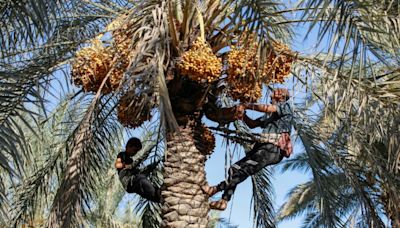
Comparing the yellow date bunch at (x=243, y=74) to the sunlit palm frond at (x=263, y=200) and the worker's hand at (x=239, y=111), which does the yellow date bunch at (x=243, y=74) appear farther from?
the sunlit palm frond at (x=263, y=200)

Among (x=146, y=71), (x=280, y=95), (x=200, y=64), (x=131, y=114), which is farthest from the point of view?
(x=280, y=95)

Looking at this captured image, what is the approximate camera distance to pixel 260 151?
18.8ft

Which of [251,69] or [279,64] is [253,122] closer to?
[279,64]

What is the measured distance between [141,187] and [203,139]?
2.27 feet

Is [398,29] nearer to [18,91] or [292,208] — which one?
[18,91]

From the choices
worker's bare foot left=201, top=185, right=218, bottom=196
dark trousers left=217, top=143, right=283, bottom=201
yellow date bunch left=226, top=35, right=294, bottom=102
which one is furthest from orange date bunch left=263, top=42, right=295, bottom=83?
worker's bare foot left=201, top=185, right=218, bottom=196

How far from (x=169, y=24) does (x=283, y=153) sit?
5.09 feet

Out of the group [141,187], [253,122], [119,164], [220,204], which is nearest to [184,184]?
[220,204]

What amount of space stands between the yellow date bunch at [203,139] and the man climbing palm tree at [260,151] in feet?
1.00

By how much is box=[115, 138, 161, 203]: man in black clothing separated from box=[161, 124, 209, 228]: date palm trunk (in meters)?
0.26

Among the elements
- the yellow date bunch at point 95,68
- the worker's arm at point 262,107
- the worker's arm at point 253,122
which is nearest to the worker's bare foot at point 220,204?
the worker's arm at point 253,122

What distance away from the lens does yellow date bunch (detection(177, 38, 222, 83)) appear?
491 cm

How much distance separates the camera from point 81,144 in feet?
17.0

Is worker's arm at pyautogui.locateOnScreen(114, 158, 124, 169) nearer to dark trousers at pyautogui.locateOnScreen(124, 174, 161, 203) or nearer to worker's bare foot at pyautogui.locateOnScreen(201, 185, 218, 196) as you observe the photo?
dark trousers at pyautogui.locateOnScreen(124, 174, 161, 203)
